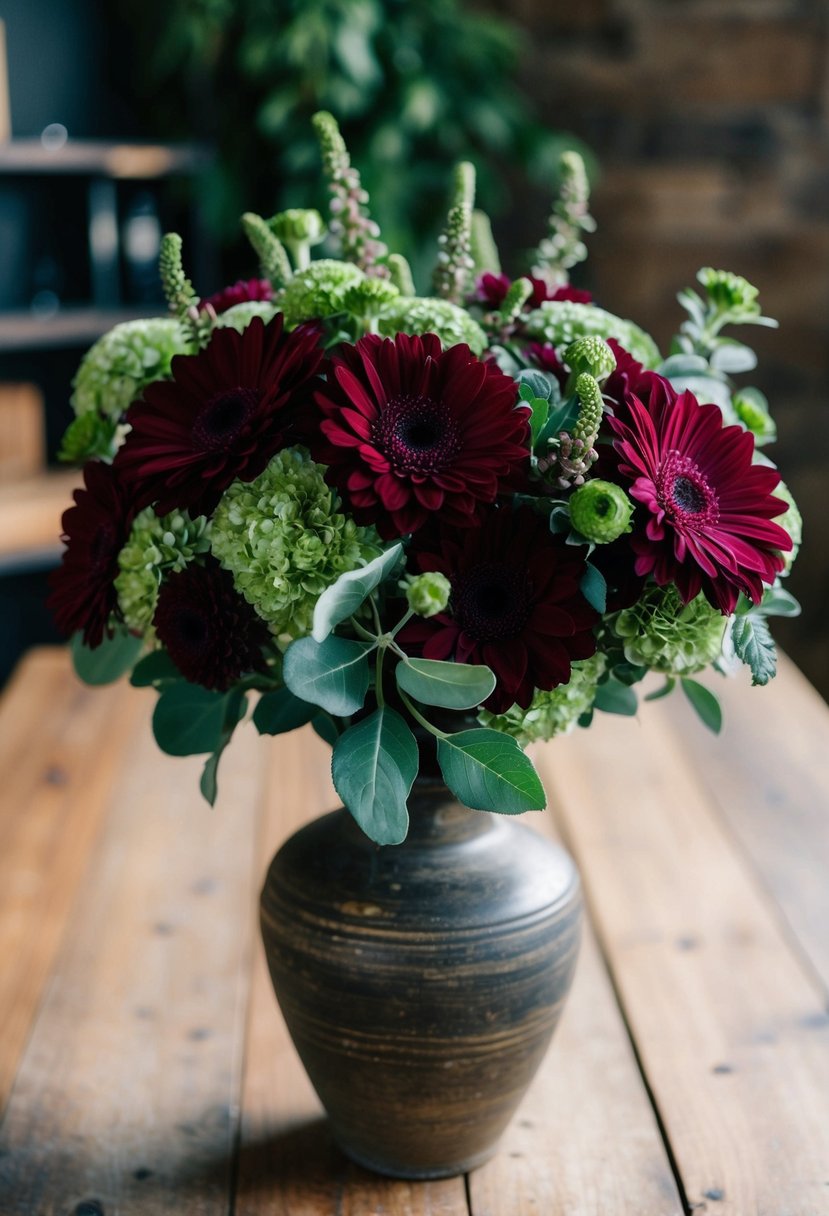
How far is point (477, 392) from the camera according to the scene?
2.16 feet

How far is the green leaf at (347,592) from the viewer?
62cm

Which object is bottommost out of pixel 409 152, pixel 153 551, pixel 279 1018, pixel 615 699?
pixel 279 1018

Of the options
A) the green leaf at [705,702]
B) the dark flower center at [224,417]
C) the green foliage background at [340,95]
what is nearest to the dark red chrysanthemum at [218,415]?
the dark flower center at [224,417]

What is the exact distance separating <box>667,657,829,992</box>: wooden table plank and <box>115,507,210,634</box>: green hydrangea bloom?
0.66 metres

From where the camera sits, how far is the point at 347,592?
0.64m

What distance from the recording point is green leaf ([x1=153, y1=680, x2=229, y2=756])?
2.53 ft

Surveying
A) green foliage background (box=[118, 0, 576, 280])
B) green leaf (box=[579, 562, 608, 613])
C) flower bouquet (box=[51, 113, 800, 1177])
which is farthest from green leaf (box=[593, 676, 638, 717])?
green foliage background (box=[118, 0, 576, 280])

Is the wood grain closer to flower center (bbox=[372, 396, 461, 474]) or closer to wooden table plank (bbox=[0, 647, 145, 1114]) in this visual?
wooden table plank (bbox=[0, 647, 145, 1114])

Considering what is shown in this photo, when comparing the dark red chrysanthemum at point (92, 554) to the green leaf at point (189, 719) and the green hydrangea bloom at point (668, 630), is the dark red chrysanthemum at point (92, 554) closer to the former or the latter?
the green leaf at point (189, 719)

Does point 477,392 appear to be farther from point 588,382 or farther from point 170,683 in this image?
point 170,683

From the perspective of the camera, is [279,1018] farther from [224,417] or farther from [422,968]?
[224,417]

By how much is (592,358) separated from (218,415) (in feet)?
0.66

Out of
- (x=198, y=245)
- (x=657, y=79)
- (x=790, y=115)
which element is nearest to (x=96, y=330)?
(x=198, y=245)

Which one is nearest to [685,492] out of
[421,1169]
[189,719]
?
[189,719]
